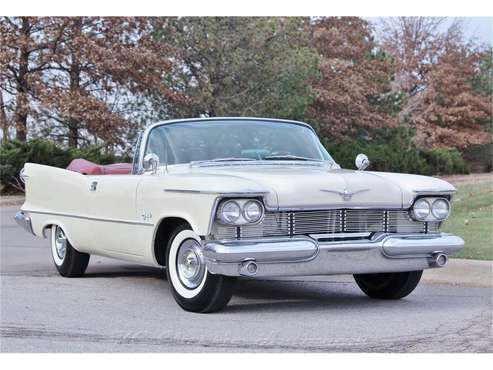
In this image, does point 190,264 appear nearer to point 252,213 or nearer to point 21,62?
point 252,213

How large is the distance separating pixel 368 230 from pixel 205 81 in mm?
21276

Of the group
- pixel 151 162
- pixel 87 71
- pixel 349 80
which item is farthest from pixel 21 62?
pixel 151 162

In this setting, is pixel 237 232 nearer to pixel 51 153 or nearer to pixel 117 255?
pixel 117 255

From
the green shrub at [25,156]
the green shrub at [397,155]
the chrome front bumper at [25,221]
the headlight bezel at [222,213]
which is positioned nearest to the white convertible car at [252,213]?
the headlight bezel at [222,213]

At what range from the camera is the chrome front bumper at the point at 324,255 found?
6.15m

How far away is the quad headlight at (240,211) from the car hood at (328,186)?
0.10 meters

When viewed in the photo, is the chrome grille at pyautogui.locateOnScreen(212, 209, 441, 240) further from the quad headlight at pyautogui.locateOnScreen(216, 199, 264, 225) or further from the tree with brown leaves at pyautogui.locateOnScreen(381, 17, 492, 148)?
the tree with brown leaves at pyautogui.locateOnScreen(381, 17, 492, 148)

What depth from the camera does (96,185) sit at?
318 inches

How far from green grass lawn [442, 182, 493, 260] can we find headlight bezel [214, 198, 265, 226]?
168 inches

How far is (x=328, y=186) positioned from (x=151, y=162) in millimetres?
1740

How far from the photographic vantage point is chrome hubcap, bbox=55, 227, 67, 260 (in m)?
8.91

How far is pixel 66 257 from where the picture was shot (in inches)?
348

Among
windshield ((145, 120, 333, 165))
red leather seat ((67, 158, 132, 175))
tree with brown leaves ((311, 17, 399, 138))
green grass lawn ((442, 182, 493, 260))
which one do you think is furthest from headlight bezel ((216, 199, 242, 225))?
tree with brown leaves ((311, 17, 399, 138))

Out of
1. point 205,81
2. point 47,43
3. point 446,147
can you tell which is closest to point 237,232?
point 47,43
